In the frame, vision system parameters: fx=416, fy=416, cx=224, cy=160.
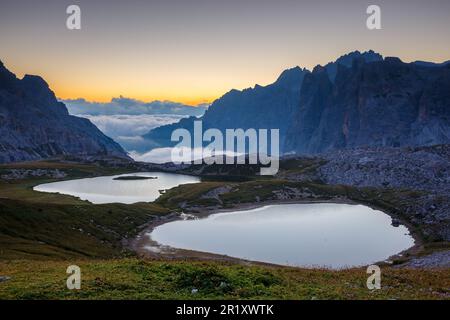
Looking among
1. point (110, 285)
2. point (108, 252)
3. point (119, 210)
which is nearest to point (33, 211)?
point (108, 252)

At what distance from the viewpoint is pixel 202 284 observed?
29406 millimetres

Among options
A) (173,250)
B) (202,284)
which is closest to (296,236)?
(173,250)

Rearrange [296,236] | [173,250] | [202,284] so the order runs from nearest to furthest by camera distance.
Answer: [202,284] < [173,250] < [296,236]

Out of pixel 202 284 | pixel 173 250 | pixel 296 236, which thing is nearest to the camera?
pixel 202 284

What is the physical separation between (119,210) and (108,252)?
136ft

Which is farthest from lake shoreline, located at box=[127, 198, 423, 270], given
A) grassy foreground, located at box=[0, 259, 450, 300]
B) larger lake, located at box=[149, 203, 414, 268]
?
grassy foreground, located at box=[0, 259, 450, 300]

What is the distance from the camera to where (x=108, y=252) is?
89125 mm

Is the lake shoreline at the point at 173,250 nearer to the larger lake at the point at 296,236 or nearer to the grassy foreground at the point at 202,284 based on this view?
the larger lake at the point at 296,236

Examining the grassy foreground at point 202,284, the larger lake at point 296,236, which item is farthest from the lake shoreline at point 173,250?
the grassy foreground at point 202,284

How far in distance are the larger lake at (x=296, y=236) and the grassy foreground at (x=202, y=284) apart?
3529 centimetres

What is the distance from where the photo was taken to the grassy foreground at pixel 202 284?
90.2 ft

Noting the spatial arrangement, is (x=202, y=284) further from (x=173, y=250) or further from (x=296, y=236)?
(x=296, y=236)

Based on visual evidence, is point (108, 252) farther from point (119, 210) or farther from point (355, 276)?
point (355, 276)

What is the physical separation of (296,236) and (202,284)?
84384mm
